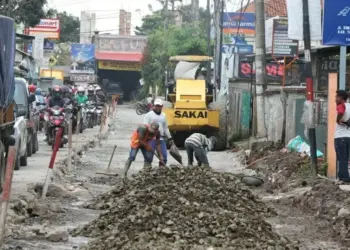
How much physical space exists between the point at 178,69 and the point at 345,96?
820 inches

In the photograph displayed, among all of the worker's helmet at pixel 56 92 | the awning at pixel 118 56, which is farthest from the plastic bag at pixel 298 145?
the awning at pixel 118 56

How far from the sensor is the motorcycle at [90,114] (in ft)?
134

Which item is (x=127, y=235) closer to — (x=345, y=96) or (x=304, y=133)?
(x=345, y=96)

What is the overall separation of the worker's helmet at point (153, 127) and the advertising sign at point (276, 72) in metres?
13.0

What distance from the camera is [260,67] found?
86.0 ft

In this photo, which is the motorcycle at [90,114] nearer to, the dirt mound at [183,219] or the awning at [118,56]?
the dirt mound at [183,219]

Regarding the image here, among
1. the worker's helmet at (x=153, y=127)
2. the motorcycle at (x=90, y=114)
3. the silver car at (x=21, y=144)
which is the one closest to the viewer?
the worker's helmet at (x=153, y=127)

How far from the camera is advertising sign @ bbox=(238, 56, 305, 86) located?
3112 cm

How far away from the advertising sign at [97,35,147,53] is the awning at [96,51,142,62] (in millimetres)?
637

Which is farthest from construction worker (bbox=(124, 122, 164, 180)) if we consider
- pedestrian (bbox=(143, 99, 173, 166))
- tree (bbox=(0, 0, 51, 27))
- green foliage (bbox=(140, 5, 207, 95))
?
green foliage (bbox=(140, 5, 207, 95))

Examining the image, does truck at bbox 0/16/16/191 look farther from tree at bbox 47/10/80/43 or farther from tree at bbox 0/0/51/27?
tree at bbox 47/10/80/43

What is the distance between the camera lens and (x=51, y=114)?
84.9 feet

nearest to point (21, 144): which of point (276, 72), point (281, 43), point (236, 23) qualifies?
point (281, 43)

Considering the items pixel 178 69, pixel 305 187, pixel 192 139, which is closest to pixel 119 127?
pixel 178 69
